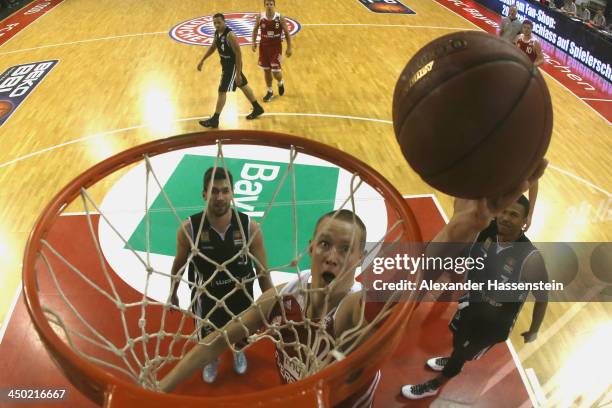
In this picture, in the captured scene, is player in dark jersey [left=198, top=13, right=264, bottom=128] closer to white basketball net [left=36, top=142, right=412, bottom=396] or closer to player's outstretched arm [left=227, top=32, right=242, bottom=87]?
player's outstretched arm [left=227, top=32, right=242, bottom=87]

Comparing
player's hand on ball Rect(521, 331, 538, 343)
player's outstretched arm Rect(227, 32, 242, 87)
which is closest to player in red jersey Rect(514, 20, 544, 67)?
player's outstretched arm Rect(227, 32, 242, 87)

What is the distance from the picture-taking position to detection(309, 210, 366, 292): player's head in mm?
2000

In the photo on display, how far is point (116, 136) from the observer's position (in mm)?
5926

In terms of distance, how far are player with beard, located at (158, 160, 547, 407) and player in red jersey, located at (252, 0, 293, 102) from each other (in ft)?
16.2

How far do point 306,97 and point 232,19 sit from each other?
178 inches

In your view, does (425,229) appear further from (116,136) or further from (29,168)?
(29,168)

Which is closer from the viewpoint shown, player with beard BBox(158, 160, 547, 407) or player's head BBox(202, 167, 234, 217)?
player with beard BBox(158, 160, 547, 407)

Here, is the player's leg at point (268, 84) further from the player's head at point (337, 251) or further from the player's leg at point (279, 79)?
the player's head at point (337, 251)

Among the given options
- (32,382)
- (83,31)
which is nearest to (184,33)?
(83,31)

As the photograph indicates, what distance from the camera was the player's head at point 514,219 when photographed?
2.55m

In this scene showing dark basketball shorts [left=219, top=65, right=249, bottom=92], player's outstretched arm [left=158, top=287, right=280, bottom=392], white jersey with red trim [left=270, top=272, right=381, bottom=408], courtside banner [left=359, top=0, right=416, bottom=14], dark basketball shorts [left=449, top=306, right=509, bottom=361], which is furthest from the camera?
courtside banner [left=359, top=0, right=416, bottom=14]

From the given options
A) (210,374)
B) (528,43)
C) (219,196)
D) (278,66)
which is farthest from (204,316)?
(528,43)

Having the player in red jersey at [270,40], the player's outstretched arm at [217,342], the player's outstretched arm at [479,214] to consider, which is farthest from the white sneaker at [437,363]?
the player in red jersey at [270,40]

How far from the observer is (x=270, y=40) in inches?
262
